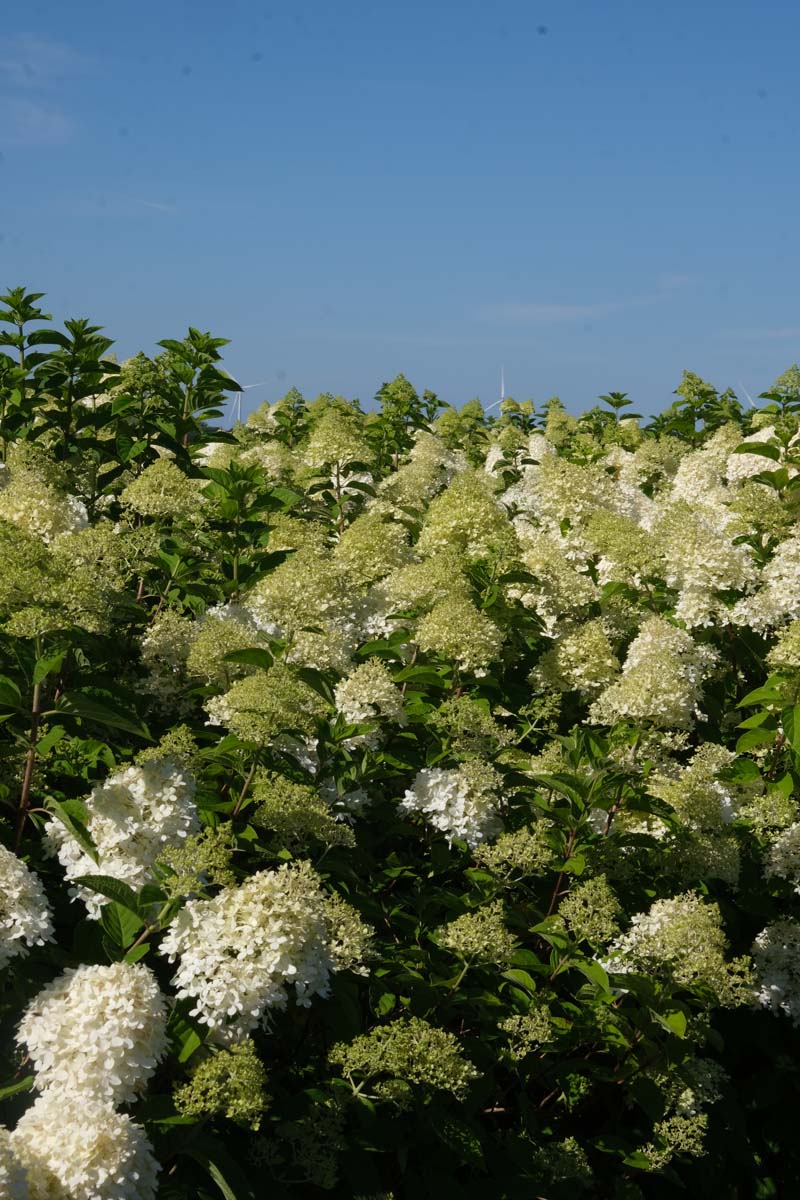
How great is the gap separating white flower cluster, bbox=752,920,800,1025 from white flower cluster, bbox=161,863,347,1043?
278 cm

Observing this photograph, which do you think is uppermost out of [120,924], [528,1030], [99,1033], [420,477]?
[420,477]

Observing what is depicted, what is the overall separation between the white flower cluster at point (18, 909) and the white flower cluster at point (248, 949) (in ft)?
1.25

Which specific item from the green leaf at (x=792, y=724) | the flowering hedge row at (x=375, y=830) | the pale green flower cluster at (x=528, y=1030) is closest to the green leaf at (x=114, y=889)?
the flowering hedge row at (x=375, y=830)

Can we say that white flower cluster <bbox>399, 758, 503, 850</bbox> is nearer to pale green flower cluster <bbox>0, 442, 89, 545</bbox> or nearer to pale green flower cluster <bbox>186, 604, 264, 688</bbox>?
pale green flower cluster <bbox>186, 604, 264, 688</bbox>

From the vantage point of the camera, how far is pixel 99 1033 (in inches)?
127

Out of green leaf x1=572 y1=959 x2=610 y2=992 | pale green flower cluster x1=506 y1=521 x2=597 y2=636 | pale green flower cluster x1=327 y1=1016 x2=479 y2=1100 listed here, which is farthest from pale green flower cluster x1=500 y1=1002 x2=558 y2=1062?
pale green flower cluster x1=506 y1=521 x2=597 y2=636

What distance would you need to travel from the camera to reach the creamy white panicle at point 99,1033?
3246 mm

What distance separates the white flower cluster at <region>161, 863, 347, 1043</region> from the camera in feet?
11.4

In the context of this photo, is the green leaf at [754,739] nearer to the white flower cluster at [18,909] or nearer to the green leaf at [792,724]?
the green leaf at [792,724]

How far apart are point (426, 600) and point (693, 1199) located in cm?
306

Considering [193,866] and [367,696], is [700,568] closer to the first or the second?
[367,696]

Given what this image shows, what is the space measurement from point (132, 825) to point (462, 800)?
1587 mm

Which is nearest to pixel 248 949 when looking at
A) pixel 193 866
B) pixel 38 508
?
pixel 193 866

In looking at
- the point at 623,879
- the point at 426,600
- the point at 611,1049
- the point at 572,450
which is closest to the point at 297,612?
the point at 426,600
